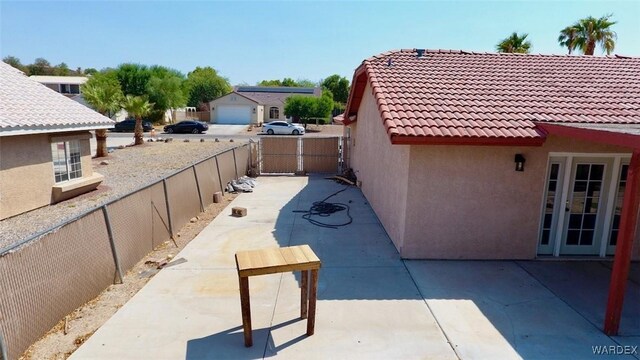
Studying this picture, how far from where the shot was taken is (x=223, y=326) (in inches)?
216

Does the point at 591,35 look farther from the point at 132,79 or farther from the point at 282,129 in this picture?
the point at 132,79

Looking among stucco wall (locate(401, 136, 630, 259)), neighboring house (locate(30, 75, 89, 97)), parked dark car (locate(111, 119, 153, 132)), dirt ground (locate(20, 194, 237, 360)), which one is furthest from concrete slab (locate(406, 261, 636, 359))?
neighboring house (locate(30, 75, 89, 97))

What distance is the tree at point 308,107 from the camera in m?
47.7

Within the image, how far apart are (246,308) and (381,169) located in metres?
6.61

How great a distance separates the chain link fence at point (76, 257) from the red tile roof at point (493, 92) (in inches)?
203

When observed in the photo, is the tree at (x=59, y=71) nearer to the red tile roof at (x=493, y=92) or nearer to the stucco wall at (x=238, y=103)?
the stucco wall at (x=238, y=103)

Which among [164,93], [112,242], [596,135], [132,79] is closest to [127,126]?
[132,79]

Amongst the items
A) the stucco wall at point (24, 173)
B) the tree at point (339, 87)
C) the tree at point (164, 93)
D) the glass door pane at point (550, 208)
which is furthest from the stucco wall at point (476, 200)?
the tree at point (339, 87)

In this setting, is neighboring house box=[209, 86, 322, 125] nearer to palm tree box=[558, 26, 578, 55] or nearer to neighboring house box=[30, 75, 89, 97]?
neighboring house box=[30, 75, 89, 97]

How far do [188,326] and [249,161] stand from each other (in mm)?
13168

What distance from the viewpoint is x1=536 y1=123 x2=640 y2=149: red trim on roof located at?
16.0ft

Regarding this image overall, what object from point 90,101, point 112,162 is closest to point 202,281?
point 112,162

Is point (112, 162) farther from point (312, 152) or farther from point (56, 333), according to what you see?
point (56, 333)

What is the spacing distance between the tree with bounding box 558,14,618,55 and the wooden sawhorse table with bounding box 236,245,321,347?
3115 centimetres
